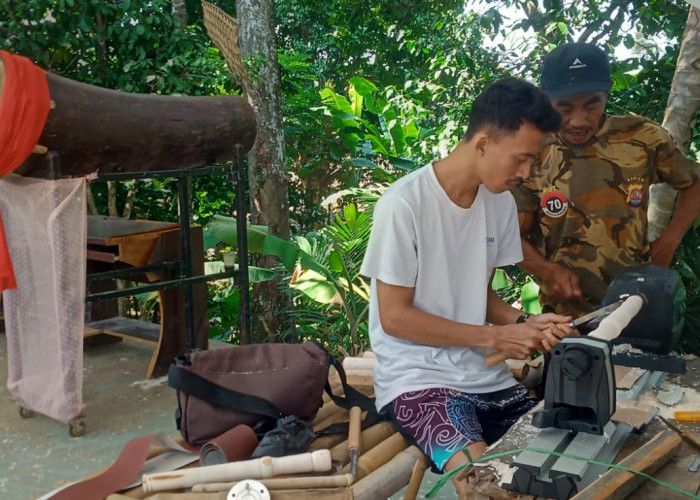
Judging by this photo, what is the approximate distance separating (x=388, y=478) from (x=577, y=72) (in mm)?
1708

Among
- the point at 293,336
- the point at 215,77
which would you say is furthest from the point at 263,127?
the point at 293,336

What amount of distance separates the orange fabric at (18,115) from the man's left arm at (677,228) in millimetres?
2826

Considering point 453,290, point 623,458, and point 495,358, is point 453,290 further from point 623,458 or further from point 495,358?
point 623,458

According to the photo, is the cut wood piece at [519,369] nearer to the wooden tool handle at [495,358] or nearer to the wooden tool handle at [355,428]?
the wooden tool handle at [495,358]

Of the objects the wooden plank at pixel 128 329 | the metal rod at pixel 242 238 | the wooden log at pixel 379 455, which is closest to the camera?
the wooden log at pixel 379 455

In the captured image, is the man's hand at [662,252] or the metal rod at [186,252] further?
the metal rod at [186,252]

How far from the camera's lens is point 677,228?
3166mm

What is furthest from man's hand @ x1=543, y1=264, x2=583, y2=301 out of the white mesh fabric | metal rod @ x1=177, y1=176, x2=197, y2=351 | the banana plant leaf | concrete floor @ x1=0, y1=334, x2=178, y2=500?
the banana plant leaf

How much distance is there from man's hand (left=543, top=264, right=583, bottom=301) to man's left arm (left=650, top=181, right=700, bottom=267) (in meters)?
0.53

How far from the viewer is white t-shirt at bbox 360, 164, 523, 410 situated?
2.06 m

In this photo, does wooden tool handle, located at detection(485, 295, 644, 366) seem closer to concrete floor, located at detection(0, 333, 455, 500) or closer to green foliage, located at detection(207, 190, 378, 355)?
concrete floor, located at detection(0, 333, 455, 500)

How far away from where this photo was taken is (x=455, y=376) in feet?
6.95

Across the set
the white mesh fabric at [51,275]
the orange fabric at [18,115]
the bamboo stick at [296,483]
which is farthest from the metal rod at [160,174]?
the bamboo stick at [296,483]

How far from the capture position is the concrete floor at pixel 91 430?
3271 millimetres
